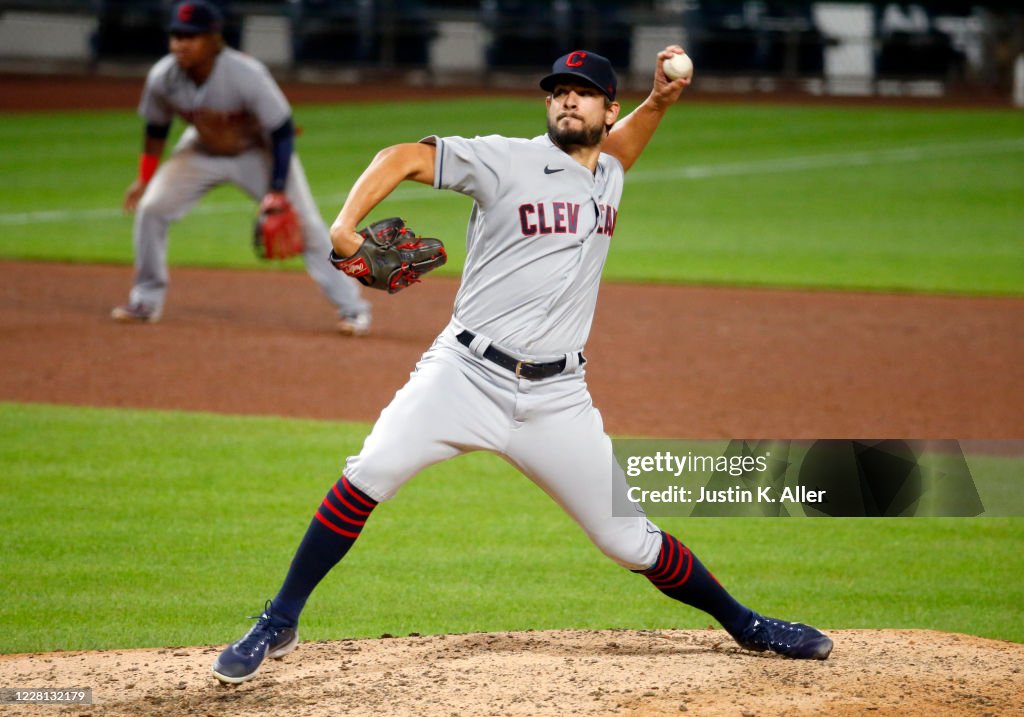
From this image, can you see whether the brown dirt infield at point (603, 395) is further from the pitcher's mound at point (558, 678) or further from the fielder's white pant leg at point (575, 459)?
the fielder's white pant leg at point (575, 459)

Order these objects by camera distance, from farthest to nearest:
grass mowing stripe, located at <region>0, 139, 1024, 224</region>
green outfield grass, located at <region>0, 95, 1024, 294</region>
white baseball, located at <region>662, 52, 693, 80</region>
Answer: grass mowing stripe, located at <region>0, 139, 1024, 224</region>, green outfield grass, located at <region>0, 95, 1024, 294</region>, white baseball, located at <region>662, 52, 693, 80</region>

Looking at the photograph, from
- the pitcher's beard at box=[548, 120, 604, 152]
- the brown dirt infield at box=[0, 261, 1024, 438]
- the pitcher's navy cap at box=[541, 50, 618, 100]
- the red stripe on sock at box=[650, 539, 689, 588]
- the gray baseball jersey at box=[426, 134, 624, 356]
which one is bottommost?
the brown dirt infield at box=[0, 261, 1024, 438]

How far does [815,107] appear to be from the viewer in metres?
29.0

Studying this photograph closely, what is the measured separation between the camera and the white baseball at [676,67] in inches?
188

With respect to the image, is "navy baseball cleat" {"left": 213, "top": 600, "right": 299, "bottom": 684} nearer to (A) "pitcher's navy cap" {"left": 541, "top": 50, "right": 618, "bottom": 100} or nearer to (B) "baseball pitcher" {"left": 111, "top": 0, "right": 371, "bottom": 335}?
(A) "pitcher's navy cap" {"left": 541, "top": 50, "right": 618, "bottom": 100}

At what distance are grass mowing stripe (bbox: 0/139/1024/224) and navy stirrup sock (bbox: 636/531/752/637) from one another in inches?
490

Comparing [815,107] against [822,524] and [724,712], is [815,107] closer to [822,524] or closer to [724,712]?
[822,524]

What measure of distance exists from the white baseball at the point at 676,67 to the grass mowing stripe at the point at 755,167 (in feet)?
39.4

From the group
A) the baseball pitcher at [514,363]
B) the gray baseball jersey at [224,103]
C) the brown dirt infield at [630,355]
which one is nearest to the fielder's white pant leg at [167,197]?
the gray baseball jersey at [224,103]

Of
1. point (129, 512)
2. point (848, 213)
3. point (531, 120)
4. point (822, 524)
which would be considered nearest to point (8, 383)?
point (129, 512)

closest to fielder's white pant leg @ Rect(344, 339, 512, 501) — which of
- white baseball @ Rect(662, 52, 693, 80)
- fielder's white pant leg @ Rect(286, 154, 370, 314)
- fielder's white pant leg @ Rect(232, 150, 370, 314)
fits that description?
white baseball @ Rect(662, 52, 693, 80)

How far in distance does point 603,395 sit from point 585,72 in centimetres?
469

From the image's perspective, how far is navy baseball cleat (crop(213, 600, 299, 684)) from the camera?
4098 mm

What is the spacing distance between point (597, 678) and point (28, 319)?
7220mm
